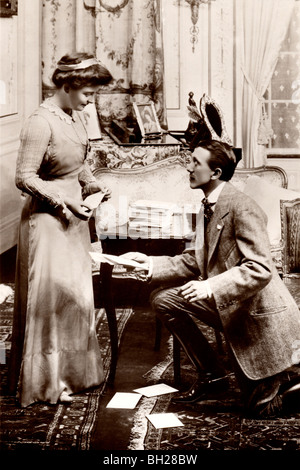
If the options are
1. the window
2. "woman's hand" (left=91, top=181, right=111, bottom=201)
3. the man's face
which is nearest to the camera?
the man's face

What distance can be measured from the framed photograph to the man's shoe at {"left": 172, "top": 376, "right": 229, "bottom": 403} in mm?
3446

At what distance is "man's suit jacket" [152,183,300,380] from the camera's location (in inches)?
124

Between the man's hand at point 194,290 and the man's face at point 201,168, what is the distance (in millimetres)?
447

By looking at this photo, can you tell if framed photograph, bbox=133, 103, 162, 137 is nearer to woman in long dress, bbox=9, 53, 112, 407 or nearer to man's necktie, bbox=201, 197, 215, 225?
woman in long dress, bbox=9, 53, 112, 407

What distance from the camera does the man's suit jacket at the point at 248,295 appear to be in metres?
3.15

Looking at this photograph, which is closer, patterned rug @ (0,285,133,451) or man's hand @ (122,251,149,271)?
patterned rug @ (0,285,133,451)

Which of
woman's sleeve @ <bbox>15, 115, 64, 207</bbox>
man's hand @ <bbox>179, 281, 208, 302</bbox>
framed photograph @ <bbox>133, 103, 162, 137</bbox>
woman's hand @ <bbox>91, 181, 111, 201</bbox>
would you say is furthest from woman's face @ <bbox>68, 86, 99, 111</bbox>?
framed photograph @ <bbox>133, 103, 162, 137</bbox>

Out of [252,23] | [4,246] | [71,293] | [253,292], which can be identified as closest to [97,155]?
[4,246]

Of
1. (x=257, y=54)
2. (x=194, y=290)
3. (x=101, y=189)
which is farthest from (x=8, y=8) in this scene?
(x=194, y=290)

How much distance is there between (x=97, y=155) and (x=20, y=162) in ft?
10.6

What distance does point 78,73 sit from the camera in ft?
11.0

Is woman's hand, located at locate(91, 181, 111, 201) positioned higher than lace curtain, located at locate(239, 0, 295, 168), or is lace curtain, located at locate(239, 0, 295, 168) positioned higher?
lace curtain, located at locate(239, 0, 295, 168)

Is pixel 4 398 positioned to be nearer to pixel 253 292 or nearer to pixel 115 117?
pixel 253 292

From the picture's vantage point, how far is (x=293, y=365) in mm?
3260
